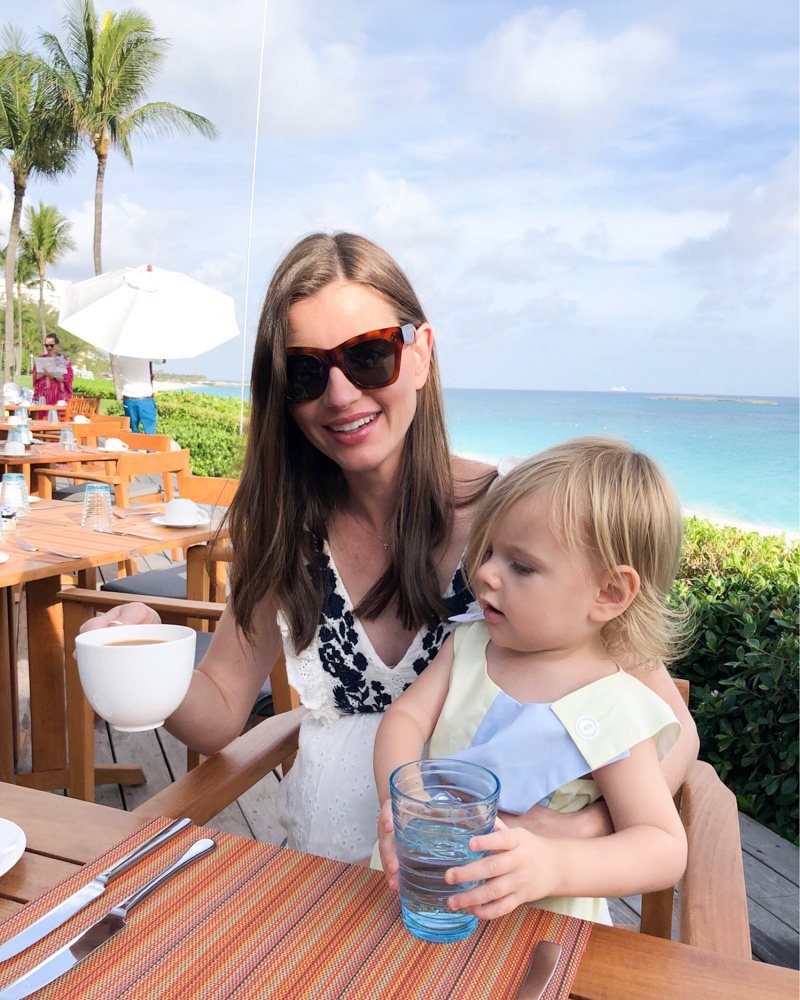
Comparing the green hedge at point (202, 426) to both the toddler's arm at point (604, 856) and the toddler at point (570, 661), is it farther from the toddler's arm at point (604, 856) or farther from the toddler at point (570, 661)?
the toddler's arm at point (604, 856)

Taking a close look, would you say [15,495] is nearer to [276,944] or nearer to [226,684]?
[226,684]

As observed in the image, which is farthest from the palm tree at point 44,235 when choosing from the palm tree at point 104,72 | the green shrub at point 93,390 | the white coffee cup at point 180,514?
the white coffee cup at point 180,514

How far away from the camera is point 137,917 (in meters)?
0.79

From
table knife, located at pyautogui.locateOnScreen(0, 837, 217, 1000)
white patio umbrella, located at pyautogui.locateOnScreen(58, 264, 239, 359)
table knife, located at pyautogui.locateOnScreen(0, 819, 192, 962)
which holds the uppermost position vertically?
white patio umbrella, located at pyautogui.locateOnScreen(58, 264, 239, 359)

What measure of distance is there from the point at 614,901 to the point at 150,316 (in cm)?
665

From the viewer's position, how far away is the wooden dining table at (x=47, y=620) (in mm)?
2785

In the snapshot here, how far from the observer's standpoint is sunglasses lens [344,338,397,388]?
1370 mm

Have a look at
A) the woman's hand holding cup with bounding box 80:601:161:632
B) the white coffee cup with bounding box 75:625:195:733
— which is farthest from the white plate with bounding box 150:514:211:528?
the white coffee cup with bounding box 75:625:195:733

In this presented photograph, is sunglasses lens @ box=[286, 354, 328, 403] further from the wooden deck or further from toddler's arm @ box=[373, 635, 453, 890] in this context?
the wooden deck

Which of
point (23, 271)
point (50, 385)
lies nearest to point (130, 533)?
point (50, 385)

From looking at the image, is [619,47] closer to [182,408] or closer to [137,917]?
[182,408]

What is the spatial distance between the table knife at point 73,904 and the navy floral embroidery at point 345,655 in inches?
25.4

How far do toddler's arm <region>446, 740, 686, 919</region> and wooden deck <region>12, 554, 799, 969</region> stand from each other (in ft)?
5.15

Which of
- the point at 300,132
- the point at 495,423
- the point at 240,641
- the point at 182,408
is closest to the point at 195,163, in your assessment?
the point at 300,132
